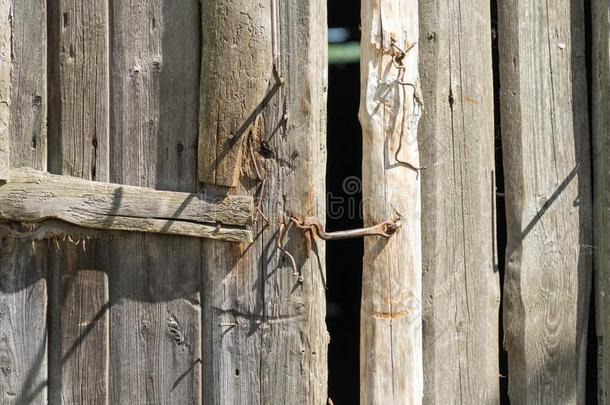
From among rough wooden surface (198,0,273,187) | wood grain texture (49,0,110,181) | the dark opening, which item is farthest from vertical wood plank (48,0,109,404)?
the dark opening

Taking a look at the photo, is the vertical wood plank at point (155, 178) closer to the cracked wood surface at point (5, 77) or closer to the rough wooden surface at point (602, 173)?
the cracked wood surface at point (5, 77)

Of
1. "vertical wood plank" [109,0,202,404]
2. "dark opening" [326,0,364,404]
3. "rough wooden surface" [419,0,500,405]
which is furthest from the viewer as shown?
"dark opening" [326,0,364,404]

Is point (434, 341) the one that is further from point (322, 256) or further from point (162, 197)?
point (162, 197)

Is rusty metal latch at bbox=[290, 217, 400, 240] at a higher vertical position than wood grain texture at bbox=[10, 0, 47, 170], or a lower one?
lower

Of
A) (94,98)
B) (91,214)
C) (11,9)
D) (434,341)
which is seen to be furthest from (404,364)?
(11,9)

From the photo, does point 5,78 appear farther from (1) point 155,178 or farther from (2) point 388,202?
(2) point 388,202

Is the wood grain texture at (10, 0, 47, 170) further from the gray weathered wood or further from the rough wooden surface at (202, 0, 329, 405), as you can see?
the rough wooden surface at (202, 0, 329, 405)
